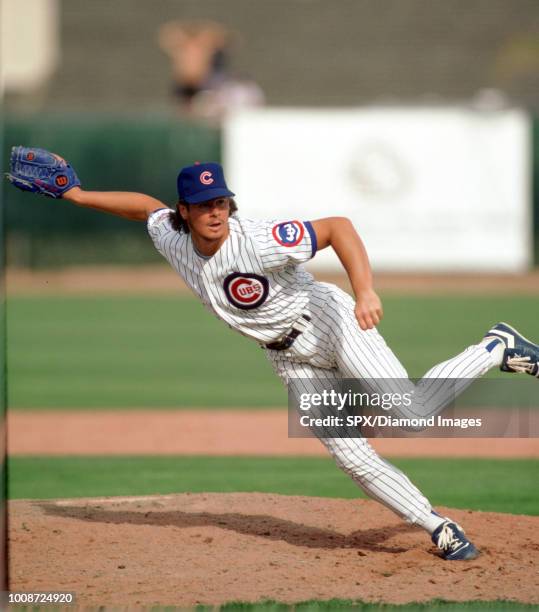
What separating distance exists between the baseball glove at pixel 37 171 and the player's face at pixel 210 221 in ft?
2.21

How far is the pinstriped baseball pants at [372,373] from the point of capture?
15.7 feet

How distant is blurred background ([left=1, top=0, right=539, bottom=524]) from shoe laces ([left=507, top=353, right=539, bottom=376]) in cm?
152

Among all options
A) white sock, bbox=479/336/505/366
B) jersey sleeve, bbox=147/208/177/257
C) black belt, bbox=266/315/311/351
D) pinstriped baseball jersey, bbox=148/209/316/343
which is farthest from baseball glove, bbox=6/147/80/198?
white sock, bbox=479/336/505/366

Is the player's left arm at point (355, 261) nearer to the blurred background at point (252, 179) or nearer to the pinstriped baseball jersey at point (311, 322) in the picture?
the pinstriped baseball jersey at point (311, 322)

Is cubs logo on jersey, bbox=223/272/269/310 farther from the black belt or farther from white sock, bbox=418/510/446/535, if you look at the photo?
white sock, bbox=418/510/446/535

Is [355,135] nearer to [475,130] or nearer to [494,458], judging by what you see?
[475,130]

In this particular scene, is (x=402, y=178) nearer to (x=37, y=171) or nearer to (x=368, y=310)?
(x=37, y=171)

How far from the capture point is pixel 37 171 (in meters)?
5.03

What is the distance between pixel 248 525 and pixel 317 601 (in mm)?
1321

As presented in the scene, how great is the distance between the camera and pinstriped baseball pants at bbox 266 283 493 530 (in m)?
4.79

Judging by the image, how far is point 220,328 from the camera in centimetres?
1505

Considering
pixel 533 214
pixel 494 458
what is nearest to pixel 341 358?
pixel 494 458

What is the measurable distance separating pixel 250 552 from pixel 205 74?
19510 millimetres

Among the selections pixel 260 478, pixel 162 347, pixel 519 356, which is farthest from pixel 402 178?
pixel 519 356
